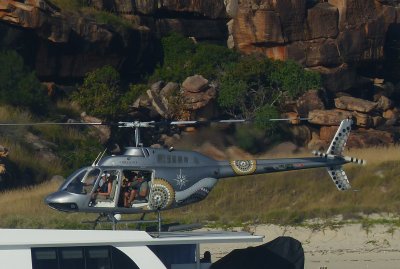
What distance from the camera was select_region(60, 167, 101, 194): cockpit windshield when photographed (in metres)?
21.2

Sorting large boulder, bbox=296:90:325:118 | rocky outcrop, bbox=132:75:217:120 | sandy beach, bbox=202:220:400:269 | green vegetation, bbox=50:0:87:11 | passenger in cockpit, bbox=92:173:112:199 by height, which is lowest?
large boulder, bbox=296:90:325:118

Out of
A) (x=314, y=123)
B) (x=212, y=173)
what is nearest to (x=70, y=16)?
(x=314, y=123)

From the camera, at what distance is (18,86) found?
45.8 meters

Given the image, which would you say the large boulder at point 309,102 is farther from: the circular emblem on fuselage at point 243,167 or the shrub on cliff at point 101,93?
the circular emblem on fuselage at point 243,167

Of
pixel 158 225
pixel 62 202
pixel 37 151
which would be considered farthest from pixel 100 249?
pixel 37 151

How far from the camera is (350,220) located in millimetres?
27547

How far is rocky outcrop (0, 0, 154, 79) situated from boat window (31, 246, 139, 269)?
96.0ft

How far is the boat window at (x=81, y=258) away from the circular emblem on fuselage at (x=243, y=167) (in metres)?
5.95

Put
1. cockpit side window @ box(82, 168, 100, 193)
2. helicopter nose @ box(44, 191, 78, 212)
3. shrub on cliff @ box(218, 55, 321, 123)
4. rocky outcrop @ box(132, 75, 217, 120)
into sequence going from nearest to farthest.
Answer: helicopter nose @ box(44, 191, 78, 212) → cockpit side window @ box(82, 168, 100, 193) → rocky outcrop @ box(132, 75, 217, 120) → shrub on cliff @ box(218, 55, 321, 123)

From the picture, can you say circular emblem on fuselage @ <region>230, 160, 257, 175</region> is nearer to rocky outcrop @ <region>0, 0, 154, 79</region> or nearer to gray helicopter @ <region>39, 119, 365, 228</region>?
gray helicopter @ <region>39, 119, 365, 228</region>

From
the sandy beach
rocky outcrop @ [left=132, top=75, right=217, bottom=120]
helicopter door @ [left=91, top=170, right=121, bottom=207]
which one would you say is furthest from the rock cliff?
helicopter door @ [left=91, top=170, right=121, bottom=207]

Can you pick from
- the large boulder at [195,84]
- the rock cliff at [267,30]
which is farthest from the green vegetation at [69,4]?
the large boulder at [195,84]

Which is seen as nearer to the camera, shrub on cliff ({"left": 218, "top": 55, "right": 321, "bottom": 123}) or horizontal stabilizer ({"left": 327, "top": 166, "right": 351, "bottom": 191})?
horizontal stabilizer ({"left": 327, "top": 166, "right": 351, "bottom": 191})

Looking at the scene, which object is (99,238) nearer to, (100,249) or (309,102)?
(100,249)
